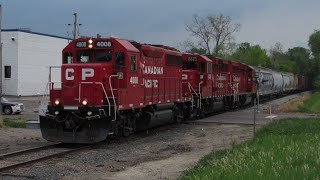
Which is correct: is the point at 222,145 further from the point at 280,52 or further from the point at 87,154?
the point at 280,52

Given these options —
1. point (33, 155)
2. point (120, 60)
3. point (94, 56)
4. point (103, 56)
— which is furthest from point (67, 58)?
point (33, 155)

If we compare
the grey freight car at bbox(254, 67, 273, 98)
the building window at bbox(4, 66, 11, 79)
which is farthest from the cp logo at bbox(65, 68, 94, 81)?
the building window at bbox(4, 66, 11, 79)

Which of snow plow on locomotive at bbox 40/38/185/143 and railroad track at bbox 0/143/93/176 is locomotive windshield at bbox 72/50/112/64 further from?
railroad track at bbox 0/143/93/176

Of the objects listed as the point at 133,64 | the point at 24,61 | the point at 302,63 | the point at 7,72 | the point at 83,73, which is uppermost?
the point at 302,63

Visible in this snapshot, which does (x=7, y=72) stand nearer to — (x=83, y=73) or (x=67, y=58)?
(x=67, y=58)

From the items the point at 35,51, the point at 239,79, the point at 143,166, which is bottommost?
the point at 143,166

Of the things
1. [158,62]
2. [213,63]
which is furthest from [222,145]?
[213,63]

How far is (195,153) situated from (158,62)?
23.7 ft

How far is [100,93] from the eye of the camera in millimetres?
16359

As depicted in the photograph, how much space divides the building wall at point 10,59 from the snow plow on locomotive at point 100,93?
37641 millimetres

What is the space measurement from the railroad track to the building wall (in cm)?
3985

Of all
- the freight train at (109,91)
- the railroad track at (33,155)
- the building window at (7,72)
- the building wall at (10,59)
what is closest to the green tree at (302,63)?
the building wall at (10,59)

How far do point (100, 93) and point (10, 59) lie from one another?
4117 centimetres

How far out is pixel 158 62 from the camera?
70.0 feet
